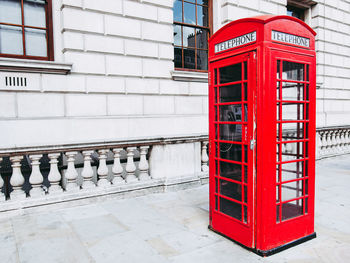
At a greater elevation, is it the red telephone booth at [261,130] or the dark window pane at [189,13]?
the dark window pane at [189,13]

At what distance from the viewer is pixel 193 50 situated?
8.61 m

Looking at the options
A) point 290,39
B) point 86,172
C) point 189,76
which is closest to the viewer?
point 290,39

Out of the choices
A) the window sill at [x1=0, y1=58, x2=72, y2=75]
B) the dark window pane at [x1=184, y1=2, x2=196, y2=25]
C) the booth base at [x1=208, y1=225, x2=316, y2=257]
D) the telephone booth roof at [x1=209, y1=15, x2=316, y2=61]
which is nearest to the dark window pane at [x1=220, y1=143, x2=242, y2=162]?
the booth base at [x1=208, y1=225, x2=316, y2=257]

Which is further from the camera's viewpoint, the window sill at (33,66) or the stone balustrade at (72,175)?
the window sill at (33,66)

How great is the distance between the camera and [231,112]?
3.26m

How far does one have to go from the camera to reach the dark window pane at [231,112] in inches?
125

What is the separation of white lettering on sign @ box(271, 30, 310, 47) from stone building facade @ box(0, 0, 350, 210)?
2814 mm

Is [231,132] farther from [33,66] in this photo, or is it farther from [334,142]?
[334,142]

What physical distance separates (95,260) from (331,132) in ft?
27.9

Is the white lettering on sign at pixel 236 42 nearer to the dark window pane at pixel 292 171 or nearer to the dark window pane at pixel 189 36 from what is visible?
the dark window pane at pixel 292 171

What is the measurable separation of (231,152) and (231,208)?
2.21ft

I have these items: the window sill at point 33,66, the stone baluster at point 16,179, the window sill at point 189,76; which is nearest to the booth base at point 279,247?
the stone baluster at point 16,179

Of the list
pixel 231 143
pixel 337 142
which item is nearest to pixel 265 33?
pixel 231 143

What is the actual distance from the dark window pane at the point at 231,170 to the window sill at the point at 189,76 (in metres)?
4.89
